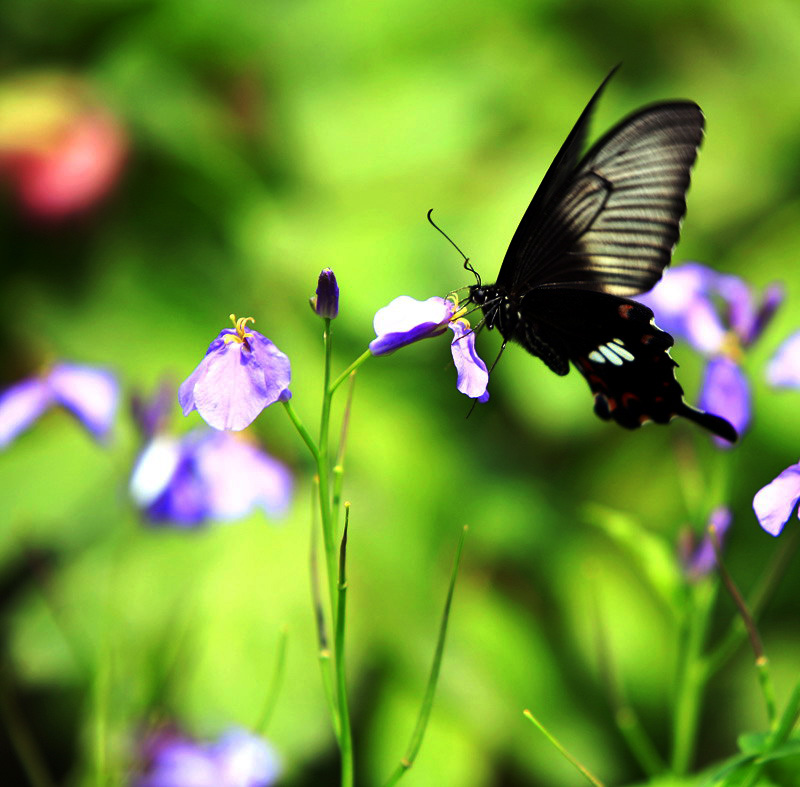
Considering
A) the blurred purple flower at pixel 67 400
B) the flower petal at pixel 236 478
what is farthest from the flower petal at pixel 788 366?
the blurred purple flower at pixel 67 400

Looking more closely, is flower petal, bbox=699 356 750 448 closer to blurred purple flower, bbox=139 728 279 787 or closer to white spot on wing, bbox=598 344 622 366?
white spot on wing, bbox=598 344 622 366

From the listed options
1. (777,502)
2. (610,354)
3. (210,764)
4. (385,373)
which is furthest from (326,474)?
(385,373)

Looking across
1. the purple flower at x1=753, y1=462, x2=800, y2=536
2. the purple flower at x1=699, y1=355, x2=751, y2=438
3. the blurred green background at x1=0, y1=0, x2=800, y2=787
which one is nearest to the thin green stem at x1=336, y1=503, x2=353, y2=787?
the purple flower at x1=753, y1=462, x2=800, y2=536

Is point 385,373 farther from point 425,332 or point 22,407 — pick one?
point 425,332

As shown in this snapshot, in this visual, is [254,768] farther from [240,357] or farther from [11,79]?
[11,79]

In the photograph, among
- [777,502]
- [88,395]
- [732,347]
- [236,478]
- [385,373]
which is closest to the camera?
[777,502]

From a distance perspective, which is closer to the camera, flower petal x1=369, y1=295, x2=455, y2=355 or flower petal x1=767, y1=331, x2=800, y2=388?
flower petal x1=369, y1=295, x2=455, y2=355

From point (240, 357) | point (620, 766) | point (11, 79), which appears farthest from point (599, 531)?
point (11, 79)
